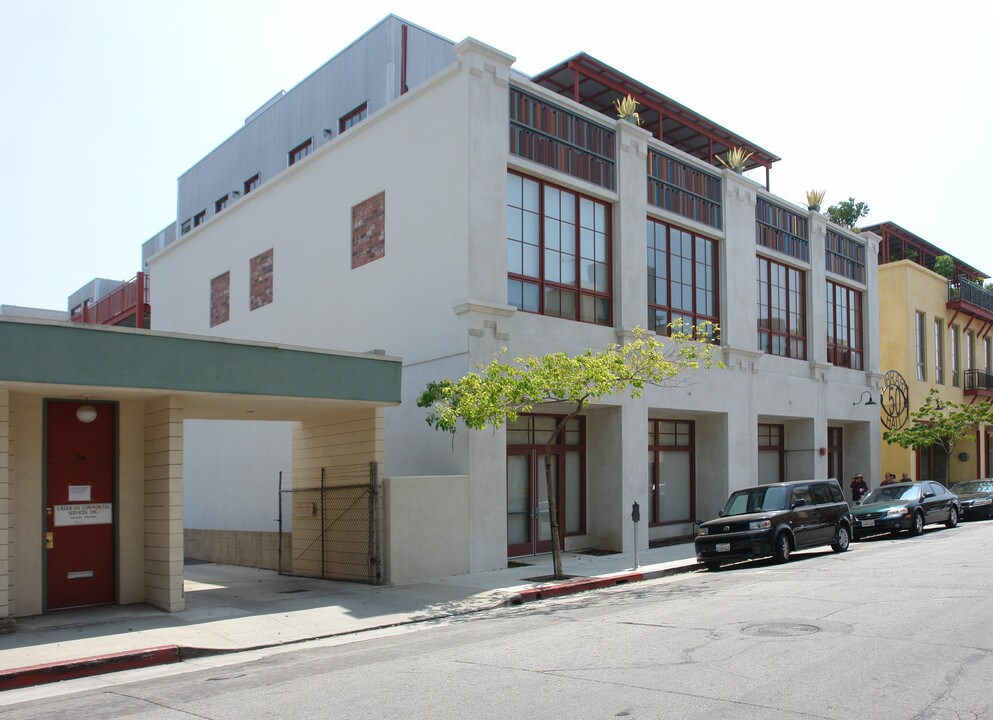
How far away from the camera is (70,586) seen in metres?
13.7

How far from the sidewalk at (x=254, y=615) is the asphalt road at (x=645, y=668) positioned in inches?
26.5

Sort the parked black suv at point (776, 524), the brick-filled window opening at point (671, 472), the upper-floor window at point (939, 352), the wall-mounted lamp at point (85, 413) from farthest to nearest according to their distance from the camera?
the upper-floor window at point (939, 352), the brick-filled window opening at point (671, 472), the parked black suv at point (776, 524), the wall-mounted lamp at point (85, 413)

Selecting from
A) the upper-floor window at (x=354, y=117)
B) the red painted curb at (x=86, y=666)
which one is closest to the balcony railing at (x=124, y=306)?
the upper-floor window at (x=354, y=117)

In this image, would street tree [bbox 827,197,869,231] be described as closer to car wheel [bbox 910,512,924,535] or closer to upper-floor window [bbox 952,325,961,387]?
upper-floor window [bbox 952,325,961,387]

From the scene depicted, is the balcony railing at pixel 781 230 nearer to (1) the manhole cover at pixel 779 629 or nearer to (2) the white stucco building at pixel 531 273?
(2) the white stucco building at pixel 531 273

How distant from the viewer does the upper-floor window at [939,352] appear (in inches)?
1505

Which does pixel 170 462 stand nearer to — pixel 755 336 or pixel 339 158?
pixel 339 158

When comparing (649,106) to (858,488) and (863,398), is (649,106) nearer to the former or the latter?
(863,398)

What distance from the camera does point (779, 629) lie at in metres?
9.85

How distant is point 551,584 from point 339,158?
12028 millimetres

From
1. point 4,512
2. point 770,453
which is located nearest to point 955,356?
point 770,453

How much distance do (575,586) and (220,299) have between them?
16.8m

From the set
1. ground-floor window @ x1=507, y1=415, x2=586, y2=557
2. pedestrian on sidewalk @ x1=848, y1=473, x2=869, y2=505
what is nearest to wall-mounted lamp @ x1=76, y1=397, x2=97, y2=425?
ground-floor window @ x1=507, y1=415, x2=586, y2=557

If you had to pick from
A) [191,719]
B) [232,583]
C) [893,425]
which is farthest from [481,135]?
[893,425]
